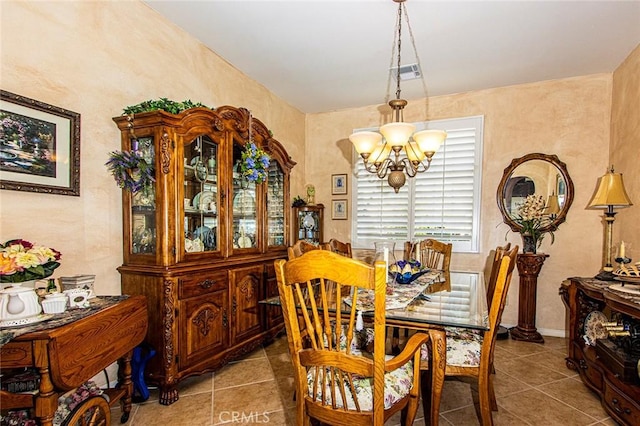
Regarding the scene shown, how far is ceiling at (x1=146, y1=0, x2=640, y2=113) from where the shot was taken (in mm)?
2451

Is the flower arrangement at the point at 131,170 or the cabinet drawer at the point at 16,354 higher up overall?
the flower arrangement at the point at 131,170

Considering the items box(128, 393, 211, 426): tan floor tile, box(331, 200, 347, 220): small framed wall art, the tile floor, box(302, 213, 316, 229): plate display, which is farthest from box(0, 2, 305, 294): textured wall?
box(331, 200, 347, 220): small framed wall art

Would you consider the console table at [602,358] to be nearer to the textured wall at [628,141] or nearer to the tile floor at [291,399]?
the tile floor at [291,399]

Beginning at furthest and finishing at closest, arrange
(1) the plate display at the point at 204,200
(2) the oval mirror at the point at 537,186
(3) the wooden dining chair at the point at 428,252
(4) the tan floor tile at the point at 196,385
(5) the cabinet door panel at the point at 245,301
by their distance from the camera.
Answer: (2) the oval mirror at the point at 537,186 → (3) the wooden dining chair at the point at 428,252 → (5) the cabinet door panel at the point at 245,301 → (1) the plate display at the point at 204,200 → (4) the tan floor tile at the point at 196,385

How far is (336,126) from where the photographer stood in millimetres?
4727

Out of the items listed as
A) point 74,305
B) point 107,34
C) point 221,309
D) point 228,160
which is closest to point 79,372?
point 74,305

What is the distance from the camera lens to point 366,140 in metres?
2.42

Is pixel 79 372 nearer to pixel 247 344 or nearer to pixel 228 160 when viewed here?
pixel 247 344

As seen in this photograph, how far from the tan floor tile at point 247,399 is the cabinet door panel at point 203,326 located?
32 cm

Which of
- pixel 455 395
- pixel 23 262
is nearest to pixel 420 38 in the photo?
pixel 455 395

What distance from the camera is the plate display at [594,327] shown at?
2461 millimetres

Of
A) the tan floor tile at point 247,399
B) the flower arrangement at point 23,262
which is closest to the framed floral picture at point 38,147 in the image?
the flower arrangement at point 23,262

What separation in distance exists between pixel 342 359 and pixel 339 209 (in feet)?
11.2

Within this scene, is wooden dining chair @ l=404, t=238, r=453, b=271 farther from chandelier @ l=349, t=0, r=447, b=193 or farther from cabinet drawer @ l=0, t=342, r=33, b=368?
cabinet drawer @ l=0, t=342, r=33, b=368
